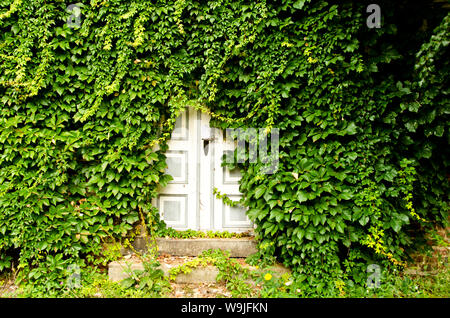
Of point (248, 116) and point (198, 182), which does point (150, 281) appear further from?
point (248, 116)

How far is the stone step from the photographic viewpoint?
11.3 feet

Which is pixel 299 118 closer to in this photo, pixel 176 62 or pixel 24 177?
pixel 176 62

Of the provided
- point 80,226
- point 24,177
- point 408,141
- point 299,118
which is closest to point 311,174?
point 299,118

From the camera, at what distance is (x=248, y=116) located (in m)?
3.26

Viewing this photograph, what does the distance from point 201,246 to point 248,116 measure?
1.91m

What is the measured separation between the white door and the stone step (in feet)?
0.87

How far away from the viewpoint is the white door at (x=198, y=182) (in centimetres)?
370

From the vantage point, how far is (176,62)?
3348mm

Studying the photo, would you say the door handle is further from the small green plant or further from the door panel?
the small green plant

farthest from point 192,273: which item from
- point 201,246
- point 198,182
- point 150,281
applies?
point 198,182

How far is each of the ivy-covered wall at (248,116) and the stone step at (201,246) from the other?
349 mm

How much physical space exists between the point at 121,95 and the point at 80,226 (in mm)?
1797
